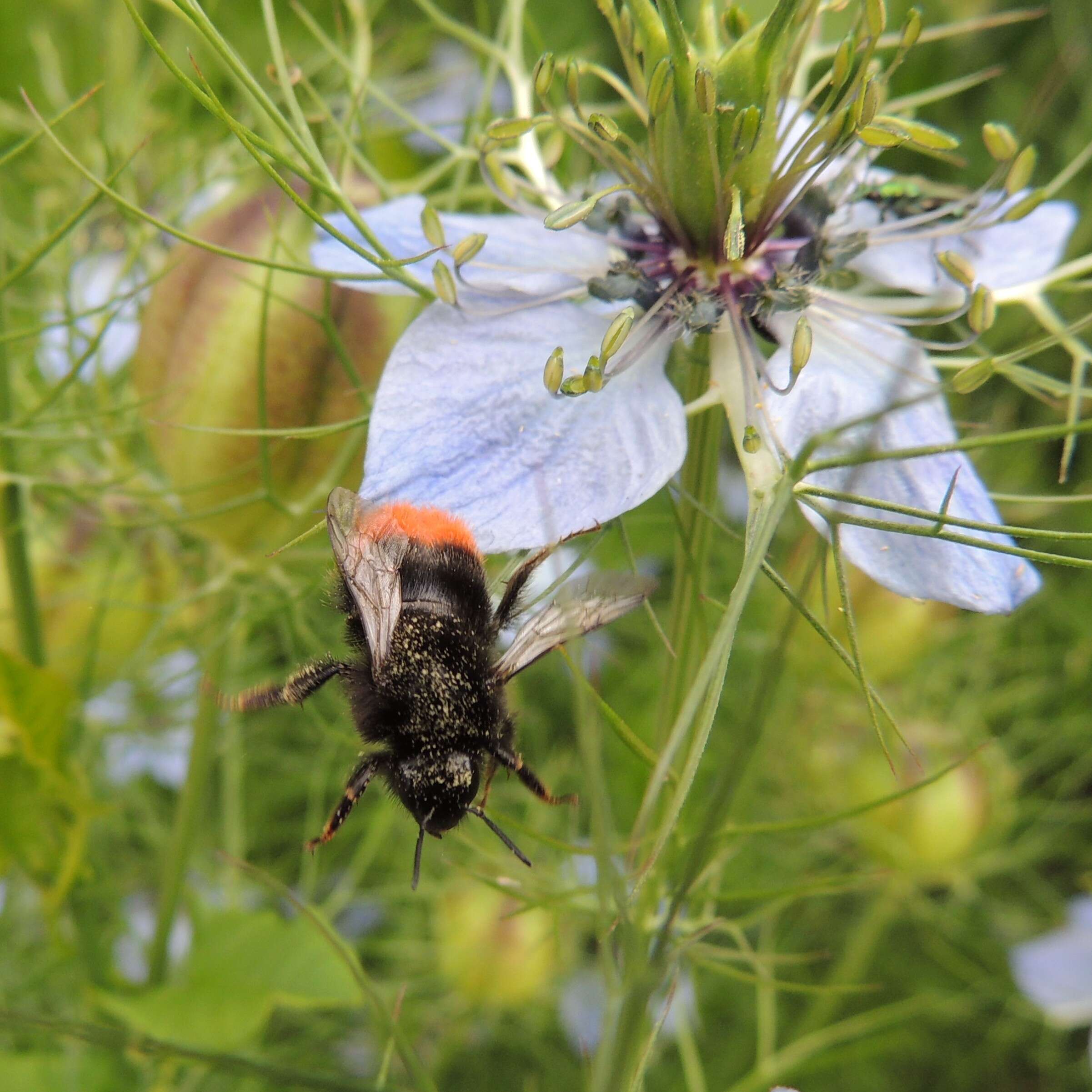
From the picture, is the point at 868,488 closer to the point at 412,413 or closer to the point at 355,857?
the point at 412,413

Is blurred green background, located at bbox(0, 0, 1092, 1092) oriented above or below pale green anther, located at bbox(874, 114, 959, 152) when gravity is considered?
below

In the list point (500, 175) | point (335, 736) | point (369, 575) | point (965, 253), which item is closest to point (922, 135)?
point (965, 253)

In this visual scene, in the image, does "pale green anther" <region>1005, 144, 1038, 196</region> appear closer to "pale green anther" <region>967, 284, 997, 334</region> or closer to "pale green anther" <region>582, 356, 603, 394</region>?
"pale green anther" <region>967, 284, 997, 334</region>

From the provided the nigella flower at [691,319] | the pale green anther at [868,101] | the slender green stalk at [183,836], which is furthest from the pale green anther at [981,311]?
the slender green stalk at [183,836]

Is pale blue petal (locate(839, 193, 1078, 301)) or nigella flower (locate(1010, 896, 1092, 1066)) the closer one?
pale blue petal (locate(839, 193, 1078, 301))

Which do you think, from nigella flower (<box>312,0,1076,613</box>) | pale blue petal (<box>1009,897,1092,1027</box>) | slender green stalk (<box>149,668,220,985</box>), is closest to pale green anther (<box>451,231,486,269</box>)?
nigella flower (<box>312,0,1076,613</box>)

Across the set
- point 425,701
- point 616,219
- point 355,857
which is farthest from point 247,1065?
point 355,857

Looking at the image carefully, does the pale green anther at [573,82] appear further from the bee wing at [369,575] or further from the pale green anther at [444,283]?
the bee wing at [369,575]
